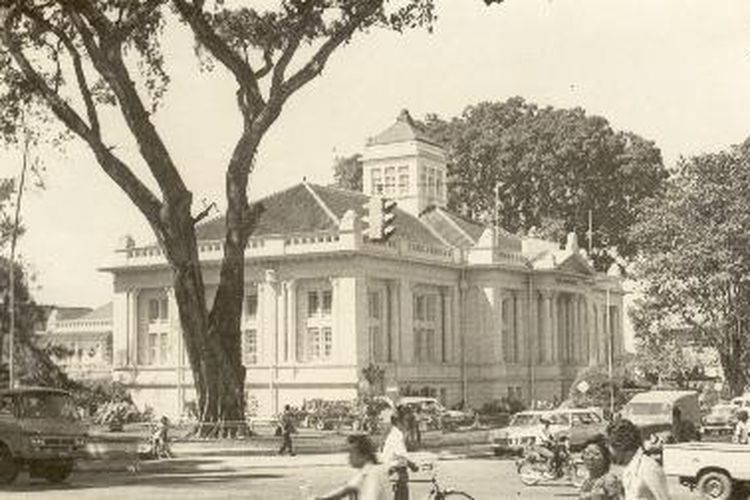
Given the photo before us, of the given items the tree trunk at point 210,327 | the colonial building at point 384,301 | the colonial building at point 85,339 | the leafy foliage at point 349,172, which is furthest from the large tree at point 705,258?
the colonial building at point 85,339

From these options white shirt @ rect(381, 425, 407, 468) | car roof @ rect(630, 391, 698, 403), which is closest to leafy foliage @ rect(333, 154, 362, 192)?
car roof @ rect(630, 391, 698, 403)

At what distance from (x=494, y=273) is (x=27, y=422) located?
139ft

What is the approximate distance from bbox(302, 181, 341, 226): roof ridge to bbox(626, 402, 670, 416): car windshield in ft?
78.6

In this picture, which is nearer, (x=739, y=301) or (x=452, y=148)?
(x=739, y=301)

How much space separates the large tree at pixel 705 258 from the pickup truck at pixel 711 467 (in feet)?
79.8

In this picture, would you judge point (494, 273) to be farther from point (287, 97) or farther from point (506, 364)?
point (287, 97)

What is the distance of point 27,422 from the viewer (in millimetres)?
25062

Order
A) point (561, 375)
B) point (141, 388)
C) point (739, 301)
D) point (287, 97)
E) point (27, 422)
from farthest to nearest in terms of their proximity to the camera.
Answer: point (561, 375)
point (141, 388)
point (739, 301)
point (287, 97)
point (27, 422)

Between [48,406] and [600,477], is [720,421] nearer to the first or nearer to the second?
[48,406]

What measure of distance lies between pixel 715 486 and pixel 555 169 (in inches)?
→ 2217

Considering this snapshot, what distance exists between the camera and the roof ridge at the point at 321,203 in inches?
2335

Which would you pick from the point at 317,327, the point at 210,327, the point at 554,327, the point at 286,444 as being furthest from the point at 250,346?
the point at 286,444

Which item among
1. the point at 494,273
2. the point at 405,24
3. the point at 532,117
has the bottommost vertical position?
the point at 494,273

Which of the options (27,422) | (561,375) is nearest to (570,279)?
(561,375)
